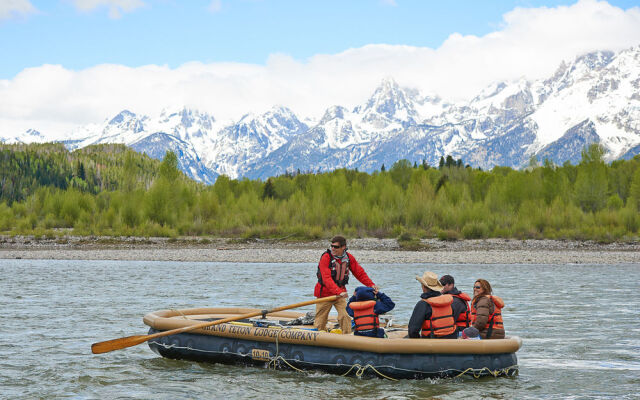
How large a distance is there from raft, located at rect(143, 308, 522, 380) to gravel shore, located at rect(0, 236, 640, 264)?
28306mm

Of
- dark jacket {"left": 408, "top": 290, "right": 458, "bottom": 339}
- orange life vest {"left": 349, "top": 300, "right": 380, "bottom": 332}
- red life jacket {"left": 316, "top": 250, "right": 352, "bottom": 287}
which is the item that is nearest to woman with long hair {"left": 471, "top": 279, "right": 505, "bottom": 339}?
dark jacket {"left": 408, "top": 290, "right": 458, "bottom": 339}

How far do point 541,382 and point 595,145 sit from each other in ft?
217

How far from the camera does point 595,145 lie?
241ft

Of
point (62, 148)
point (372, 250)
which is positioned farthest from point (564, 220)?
point (62, 148)

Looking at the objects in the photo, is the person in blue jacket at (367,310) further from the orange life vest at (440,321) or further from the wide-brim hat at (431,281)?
the wide-brim hat at (431,281)

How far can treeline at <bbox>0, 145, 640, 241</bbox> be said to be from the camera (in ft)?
188

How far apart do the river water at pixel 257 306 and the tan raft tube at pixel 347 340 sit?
0.66 metres

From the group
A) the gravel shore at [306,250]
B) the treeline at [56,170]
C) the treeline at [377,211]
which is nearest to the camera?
the gravel shore at [306,250]

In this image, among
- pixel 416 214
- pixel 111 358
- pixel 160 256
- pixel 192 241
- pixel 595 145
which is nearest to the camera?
pixel 111 358

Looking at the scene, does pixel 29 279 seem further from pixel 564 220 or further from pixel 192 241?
pixel 564 220

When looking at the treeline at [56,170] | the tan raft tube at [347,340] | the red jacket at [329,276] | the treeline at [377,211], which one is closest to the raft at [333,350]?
the tan raft tube at [347,340]

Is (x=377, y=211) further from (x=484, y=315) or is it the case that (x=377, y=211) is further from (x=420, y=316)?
(x=420, y=316)

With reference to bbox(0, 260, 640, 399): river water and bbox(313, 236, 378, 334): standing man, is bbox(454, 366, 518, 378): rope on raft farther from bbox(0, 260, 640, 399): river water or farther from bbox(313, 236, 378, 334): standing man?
bbox(313, 236, 378, 334): standing man

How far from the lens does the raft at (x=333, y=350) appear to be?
12.7m
